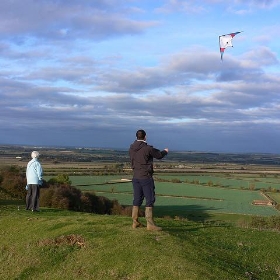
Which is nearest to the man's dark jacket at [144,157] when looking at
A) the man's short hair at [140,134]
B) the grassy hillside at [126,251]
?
the man's short hair at [140,134]

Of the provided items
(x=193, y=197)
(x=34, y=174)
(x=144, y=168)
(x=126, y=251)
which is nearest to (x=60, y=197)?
(x=34, y=174)

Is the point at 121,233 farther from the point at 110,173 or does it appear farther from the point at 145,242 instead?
the point at 110,173

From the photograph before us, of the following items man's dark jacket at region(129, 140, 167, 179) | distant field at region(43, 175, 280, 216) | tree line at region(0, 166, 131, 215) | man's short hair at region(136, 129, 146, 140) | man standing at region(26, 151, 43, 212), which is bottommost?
distant field at region(43, 175, 280, 216)

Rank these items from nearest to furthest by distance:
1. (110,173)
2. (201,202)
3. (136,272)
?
(136,272) < (201,202) < (110,173)

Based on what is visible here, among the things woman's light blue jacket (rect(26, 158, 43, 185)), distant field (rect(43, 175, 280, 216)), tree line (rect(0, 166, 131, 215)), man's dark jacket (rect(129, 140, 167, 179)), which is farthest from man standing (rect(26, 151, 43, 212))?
Answer: distant field (rect(43, 175, 280, 216))

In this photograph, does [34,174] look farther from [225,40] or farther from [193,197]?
[193,197]

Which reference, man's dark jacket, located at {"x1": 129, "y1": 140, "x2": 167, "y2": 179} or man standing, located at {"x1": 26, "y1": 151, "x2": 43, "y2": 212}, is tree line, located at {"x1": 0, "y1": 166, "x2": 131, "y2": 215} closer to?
man standing, located at {"x1": 26, "y1": 151, "x2": 43, "y2": 212}

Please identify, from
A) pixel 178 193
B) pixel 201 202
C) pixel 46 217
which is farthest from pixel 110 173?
pixel 46 217
